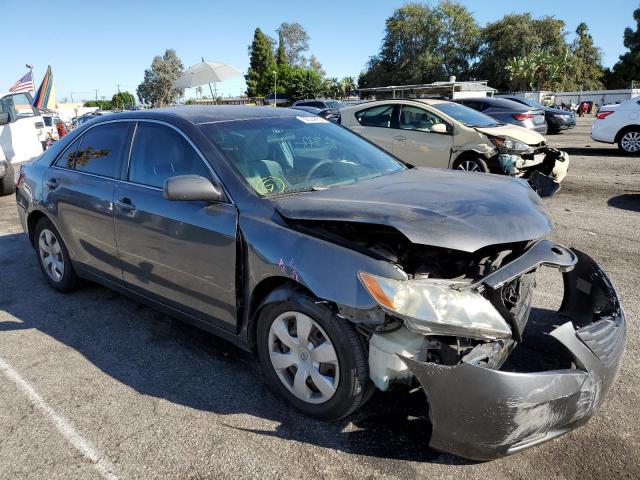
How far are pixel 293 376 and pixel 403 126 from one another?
7217 mm

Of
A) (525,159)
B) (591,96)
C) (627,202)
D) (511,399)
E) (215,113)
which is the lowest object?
(627,202)

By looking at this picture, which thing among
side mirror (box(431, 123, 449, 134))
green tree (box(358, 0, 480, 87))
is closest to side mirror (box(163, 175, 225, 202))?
side mirror (box(431, 123, 449, 134))

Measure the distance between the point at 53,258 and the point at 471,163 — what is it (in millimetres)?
6463

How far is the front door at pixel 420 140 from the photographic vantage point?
865 centimetres

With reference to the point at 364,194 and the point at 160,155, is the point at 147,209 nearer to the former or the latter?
the point at 160,155

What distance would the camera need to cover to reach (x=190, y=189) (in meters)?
2.87

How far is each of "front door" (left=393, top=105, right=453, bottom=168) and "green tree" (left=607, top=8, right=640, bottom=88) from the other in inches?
2555

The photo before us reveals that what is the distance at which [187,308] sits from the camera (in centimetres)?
328

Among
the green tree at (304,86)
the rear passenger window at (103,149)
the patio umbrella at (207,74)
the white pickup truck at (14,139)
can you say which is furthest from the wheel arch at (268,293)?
the green tree at (304,86)

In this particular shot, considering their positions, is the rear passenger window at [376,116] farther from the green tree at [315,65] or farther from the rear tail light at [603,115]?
the green tree at [315,65]

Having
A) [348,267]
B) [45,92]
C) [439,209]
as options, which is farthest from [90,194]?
[45,92]

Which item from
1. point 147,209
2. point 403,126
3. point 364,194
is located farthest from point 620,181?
point 147,209

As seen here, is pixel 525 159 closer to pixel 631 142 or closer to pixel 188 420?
pixel 631 142

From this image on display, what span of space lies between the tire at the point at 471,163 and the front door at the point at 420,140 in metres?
0.20
